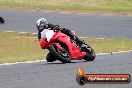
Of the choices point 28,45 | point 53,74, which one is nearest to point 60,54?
point 53,74

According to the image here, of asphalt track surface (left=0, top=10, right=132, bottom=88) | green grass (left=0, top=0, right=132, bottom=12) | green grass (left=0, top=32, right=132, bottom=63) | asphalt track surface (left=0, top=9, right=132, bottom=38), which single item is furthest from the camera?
green grass (left=0, top=0, right=132, bottom=12)

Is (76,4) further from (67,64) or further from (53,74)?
(53,74)

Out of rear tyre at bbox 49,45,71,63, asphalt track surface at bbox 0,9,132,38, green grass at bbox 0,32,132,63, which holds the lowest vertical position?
asphalt track surface at bbox 0,9,132,38

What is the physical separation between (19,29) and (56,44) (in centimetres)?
1334

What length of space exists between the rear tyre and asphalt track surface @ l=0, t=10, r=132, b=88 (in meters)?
0.18

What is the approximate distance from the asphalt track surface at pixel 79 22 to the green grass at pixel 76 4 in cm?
297

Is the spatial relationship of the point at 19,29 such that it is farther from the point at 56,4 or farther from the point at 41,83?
the point at 41,83

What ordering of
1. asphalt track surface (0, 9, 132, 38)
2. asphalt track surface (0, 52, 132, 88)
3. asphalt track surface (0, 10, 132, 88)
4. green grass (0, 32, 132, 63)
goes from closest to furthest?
asphalt track surface (0, 52, 132, 88) → asphalt track surface (0, 10, 132, 88) → green grass (0, 32, 132, 63) → asphalt track surface (0, 9, 132, 38)

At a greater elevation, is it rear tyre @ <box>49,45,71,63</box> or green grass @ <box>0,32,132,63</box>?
rear tyre @ <box>49,45,71,63</box>

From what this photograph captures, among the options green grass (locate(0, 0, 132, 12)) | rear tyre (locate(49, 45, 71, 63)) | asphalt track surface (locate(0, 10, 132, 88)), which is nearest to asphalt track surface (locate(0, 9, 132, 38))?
asphalt track surface (locate(0, 10, 132, 88))

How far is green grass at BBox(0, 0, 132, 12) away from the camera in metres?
34.6

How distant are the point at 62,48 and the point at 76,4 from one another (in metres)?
23.6

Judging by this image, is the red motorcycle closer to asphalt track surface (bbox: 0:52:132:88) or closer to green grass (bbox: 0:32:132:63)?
asphalt track surface (bbox: 0:52:132:88)

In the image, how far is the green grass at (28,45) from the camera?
18016 mm
